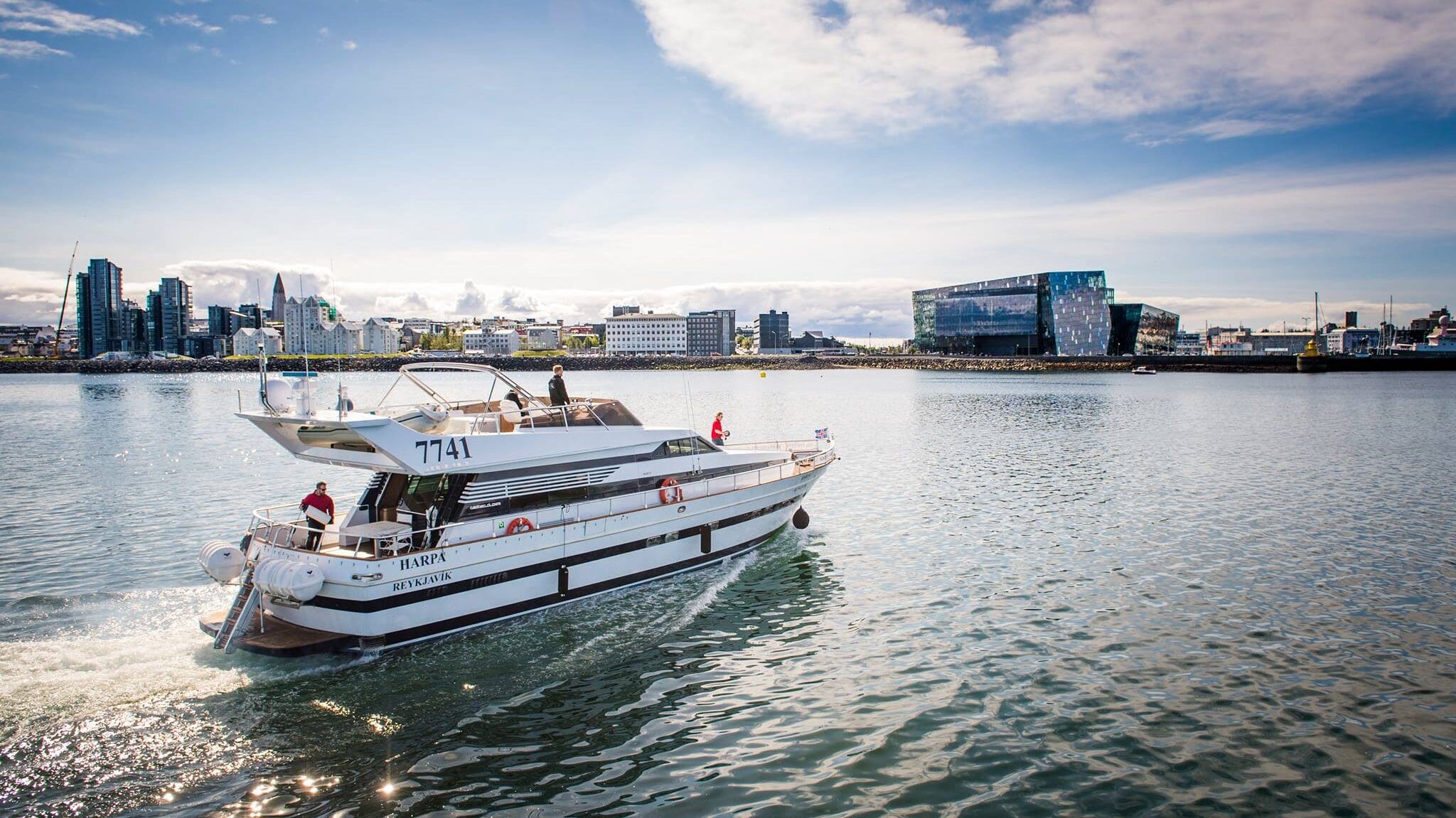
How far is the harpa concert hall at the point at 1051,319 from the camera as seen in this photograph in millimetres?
176750

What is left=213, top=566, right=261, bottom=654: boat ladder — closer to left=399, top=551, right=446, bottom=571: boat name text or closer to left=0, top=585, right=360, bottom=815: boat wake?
left=0, top=585, right=360, bottom=815: boat wake

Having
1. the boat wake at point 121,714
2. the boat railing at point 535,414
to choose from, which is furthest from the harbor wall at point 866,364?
the boat wake at point 121,714

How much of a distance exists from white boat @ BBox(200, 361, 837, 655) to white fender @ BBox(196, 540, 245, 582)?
2 cm

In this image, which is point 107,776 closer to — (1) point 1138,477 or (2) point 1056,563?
(2) point 1056,563

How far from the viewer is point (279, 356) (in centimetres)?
18138

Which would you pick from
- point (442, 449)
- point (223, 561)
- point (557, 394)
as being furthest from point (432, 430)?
point (223, 561)

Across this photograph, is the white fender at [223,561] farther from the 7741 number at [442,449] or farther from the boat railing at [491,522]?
the 7741 number at [442,449]

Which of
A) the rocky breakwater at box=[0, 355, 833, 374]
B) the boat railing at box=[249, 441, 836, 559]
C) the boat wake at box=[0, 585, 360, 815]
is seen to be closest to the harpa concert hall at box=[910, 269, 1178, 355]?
the rocky breakwater at box=[0, 355, 833, 374]

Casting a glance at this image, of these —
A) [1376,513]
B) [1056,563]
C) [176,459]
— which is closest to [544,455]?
[1056,563]

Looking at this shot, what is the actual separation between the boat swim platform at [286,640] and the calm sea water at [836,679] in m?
0.26

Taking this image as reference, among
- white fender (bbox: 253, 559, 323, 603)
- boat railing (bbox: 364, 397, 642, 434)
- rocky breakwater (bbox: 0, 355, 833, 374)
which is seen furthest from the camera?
rocky breakwater (bbox: 0, 355, 833, 374)

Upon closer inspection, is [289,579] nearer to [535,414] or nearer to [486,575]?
[486,575]

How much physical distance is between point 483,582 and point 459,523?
3.87 feet

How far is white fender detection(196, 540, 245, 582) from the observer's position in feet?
43.3
